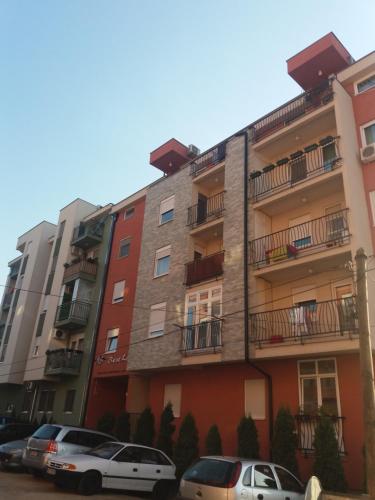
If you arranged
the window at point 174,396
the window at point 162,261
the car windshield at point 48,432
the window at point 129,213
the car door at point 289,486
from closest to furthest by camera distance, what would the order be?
the car door at point 289,486 → the car windshield at point 48,432 → the window at point 174,396 → the window at point 162,261 → the window at point 129,213

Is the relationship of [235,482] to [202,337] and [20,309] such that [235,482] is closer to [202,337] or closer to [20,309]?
[202,337]

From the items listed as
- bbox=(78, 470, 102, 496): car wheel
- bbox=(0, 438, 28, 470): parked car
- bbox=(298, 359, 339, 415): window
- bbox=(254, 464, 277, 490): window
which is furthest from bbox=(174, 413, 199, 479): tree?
bbox=(254, 464, 277, 490): window

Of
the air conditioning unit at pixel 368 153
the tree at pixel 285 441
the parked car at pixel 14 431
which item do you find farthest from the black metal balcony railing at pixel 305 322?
the parked car at pixel 14 431

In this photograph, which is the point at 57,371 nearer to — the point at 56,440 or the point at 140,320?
the point at 140,320

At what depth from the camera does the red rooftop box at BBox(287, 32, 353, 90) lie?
17.0 m

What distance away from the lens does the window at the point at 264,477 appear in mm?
9327

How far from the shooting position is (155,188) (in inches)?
938

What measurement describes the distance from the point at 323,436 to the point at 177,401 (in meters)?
7.76

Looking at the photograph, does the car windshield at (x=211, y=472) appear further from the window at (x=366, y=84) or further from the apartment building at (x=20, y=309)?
the apartment building at (x=20, y=309)

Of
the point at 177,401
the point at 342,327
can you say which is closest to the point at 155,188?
the point at 177,401

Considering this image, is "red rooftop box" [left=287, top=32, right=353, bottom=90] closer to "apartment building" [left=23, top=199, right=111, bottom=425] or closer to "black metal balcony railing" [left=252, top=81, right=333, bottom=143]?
"black metal balcony railing" [left=252, top=81, right=333, bottom=143]

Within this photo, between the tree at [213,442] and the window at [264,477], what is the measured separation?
5044 mm

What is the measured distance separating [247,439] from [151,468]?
3.37m

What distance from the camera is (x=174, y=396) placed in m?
18.4
